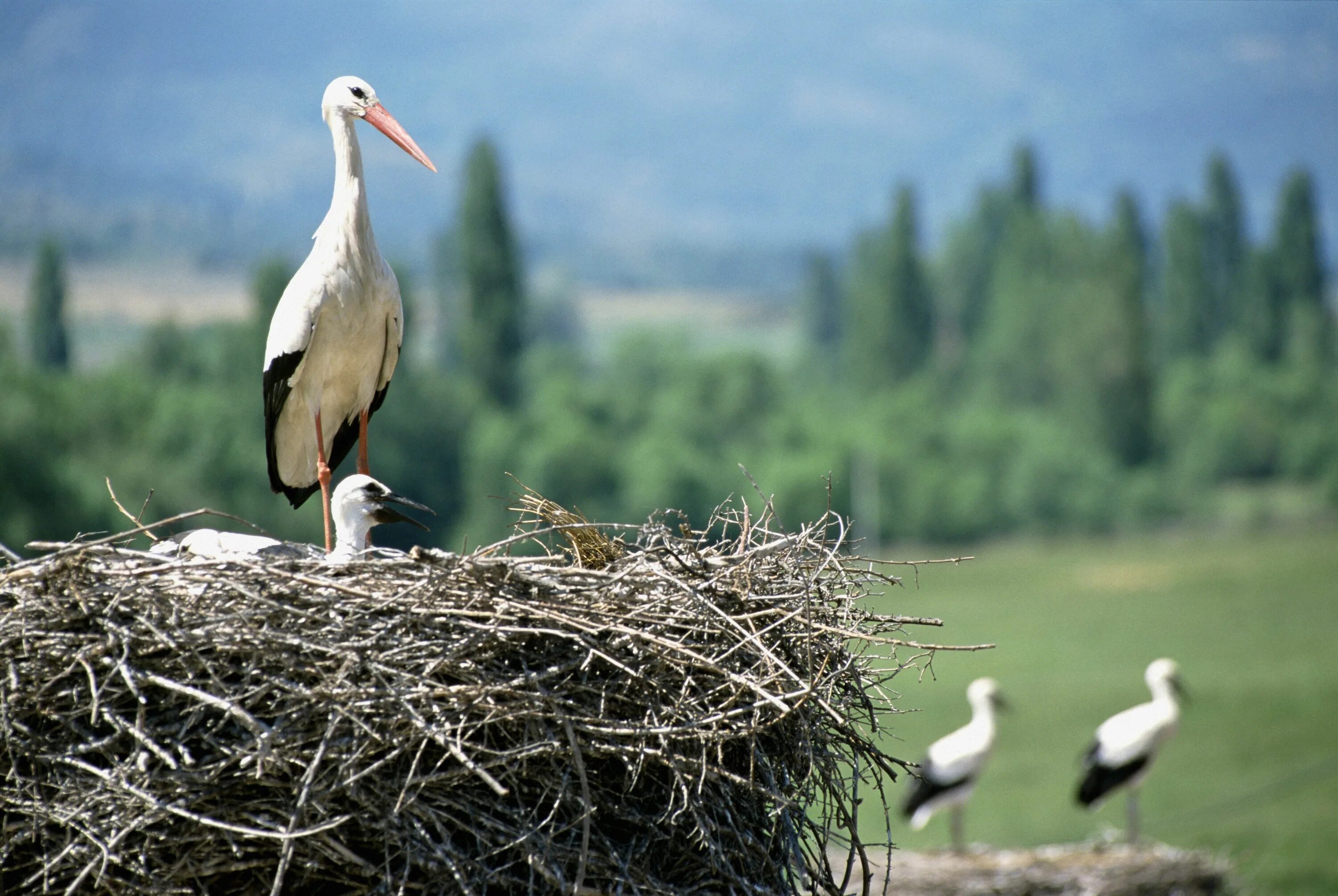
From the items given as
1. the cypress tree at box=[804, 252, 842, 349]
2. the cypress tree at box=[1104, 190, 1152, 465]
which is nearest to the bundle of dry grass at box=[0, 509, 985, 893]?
the cypress tree at box=[1104, 190, 1152, 465]

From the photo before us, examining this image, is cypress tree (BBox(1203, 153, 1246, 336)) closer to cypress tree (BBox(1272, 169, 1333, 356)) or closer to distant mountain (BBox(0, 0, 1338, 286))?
cypress tree (BBox(1272, 169, 1333, 356))

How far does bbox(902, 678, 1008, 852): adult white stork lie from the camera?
39.9ft

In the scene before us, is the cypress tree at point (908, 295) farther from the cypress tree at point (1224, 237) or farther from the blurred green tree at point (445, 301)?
the blurred green tree at point (445, 301)

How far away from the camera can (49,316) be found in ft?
187

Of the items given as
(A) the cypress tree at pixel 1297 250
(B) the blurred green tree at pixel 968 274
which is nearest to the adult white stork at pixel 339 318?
(B) the blurred green tree at pixel 968 274

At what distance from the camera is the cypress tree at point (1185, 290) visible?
7119cm

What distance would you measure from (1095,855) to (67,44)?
142649mm

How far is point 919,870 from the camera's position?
11227mm

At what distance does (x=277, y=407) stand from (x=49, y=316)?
56.5 m

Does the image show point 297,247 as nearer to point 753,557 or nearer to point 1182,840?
point 1182,840

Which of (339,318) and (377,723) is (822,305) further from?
(377,723)

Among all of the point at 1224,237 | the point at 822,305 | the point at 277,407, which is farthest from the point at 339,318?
the point at 822,305

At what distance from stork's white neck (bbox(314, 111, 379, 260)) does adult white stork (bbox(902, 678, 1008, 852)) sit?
8.07 meters

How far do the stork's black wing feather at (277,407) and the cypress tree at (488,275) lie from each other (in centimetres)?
5072
